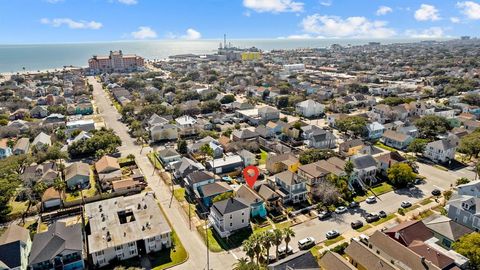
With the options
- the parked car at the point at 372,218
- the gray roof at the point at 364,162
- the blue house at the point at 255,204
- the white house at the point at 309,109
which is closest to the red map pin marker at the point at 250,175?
the blue house at the point at 255,204

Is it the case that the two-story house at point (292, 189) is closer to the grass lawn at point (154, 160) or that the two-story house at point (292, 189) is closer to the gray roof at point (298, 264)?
the gray roof at point (298, 264)

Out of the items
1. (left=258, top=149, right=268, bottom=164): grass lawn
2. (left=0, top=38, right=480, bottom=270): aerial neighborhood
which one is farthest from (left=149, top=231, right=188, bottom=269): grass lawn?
(left=258, top=149, right=268, bottom=164): grass lawn

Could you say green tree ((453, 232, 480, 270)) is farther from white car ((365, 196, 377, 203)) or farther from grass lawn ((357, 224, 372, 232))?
white car ((365, 196, 377, 203))

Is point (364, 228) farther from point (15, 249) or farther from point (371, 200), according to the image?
point (15, 249)

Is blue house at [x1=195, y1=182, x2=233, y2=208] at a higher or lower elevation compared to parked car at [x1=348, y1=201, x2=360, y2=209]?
higher

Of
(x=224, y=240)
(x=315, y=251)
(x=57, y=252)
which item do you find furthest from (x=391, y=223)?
(x=57, y=252)
